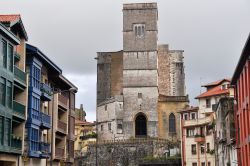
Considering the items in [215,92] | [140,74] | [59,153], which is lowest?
[59,153]

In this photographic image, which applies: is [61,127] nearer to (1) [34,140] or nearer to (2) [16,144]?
(1) [34,140]

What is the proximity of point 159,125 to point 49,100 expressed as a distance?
5943cm

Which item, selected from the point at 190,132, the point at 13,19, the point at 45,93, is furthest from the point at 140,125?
the point at 13,19

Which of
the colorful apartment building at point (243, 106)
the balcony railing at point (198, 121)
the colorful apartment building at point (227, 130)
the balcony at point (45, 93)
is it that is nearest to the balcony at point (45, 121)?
the balcony at point (45, 93)

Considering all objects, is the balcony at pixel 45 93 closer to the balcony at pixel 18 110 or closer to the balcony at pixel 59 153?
the balcony at pixel 18 110

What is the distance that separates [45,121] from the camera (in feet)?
189

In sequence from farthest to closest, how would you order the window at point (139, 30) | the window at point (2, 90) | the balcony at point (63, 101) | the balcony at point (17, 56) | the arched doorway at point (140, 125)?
the window at point (139, 30), the arched doorway at point (140, 125), the balcony at point (63, 101), the balcony at point (17, 56), the window at point (2, 90)

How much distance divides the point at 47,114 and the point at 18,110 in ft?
39.8

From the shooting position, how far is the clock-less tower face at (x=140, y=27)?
117312 millimetres

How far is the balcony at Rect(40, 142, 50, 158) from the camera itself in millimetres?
55656

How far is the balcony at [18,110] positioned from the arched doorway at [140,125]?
223ft

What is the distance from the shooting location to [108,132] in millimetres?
119438

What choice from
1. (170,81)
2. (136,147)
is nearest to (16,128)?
(136,147)

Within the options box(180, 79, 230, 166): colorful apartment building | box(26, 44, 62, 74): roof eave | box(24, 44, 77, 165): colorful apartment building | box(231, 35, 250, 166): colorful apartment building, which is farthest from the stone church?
box(231, 35, 250, 166): colorful apartment building
